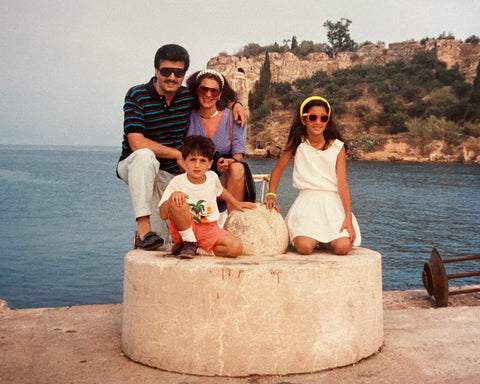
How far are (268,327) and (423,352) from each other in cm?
133

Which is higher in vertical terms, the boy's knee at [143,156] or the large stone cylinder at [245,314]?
the boy's knee at [143,156]

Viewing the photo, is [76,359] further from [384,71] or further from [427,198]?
[384,71]

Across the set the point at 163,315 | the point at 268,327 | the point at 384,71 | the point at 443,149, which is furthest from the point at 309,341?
the point at 384,71

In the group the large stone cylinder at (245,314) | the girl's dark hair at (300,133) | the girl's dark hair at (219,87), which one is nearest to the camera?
the large stone cylinder at (245,314)

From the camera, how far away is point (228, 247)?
13.2 ft

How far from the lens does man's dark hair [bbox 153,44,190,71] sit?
4.94 meters

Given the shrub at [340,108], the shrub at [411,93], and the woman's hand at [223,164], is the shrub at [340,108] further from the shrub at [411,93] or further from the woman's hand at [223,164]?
the woman's hand at [223,164]

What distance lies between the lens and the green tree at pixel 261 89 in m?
66.4

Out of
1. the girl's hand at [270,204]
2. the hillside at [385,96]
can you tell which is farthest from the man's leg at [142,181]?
the hillside at [385,96]

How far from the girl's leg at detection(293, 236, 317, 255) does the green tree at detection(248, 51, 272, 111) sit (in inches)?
2461

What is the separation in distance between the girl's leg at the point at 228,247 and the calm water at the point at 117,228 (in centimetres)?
1114

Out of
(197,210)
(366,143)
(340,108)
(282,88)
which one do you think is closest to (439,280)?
(197,210)

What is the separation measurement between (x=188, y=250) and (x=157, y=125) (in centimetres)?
167

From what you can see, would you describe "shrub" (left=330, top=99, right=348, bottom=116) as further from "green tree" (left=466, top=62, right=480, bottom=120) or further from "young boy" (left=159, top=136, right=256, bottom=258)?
"young boy" (left=159, top=136, right=256, bottom=258)
